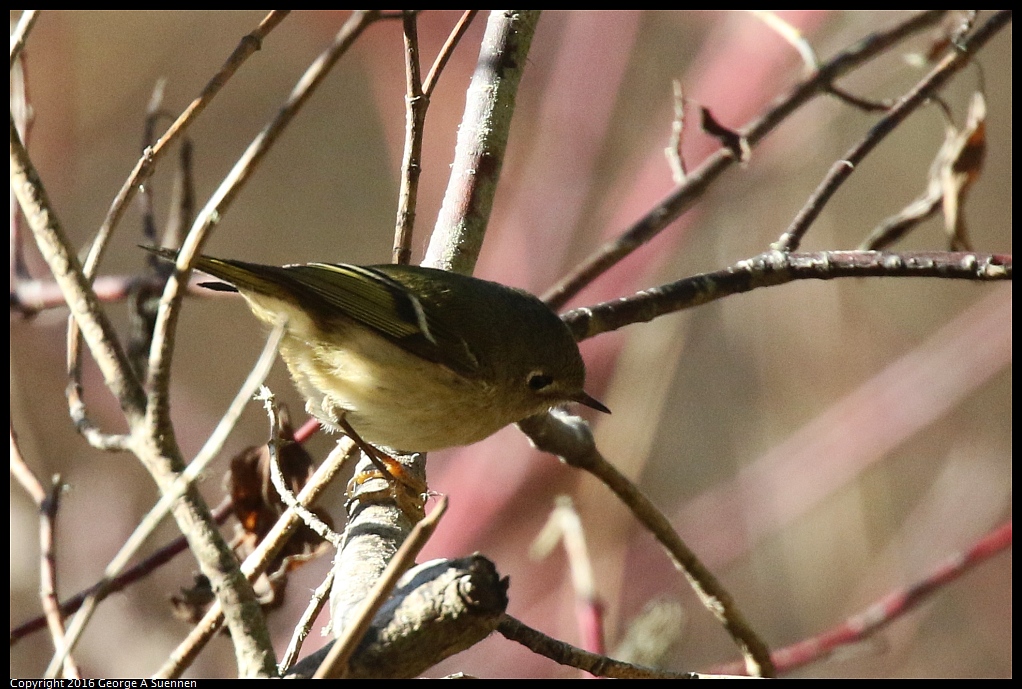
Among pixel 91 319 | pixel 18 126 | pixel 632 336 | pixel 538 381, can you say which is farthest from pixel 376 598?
pixel 632 336

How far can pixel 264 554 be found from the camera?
1271 mm

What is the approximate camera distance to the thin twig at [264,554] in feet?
3.37

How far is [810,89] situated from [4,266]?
165cm

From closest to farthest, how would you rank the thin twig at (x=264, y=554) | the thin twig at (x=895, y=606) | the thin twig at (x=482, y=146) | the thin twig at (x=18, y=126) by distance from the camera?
1. the thin twig at (x=264, y=554)
2. the thin twig at (x=18, y=126)
3. the thin twig at (x=482, y=146)
4. the thin twig at (x=895, y=606)

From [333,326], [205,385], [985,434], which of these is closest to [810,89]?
[333,326]

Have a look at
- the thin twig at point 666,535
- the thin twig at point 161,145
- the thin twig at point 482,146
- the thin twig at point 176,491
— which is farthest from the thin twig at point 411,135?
the thin twig at point 176,491

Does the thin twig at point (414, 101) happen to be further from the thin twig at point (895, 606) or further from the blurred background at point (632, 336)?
the thin twig at point (895, 606)

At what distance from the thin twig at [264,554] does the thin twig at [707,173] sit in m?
0.63

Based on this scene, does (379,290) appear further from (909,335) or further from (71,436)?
(909,335)

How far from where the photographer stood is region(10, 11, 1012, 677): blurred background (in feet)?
9.23

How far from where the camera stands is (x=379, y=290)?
1.78 m

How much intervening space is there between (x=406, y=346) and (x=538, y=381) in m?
0.30

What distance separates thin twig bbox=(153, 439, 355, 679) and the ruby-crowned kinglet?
0.40 feet

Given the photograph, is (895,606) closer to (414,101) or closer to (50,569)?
(414,101)
